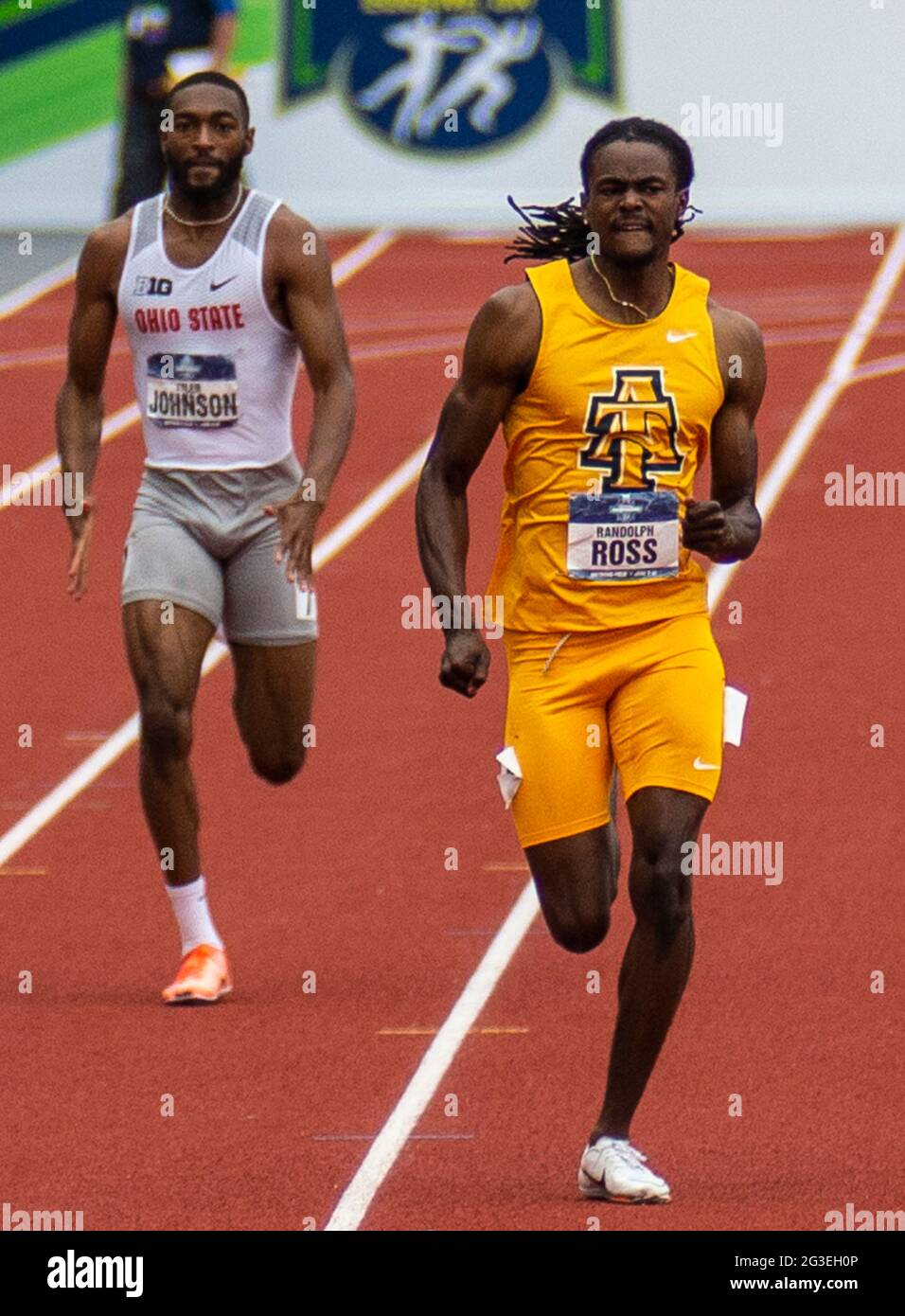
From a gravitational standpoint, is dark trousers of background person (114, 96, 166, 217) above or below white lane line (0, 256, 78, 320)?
above

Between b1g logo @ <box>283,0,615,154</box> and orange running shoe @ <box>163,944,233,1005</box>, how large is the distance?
1307cm

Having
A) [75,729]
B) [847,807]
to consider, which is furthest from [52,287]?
[847,807]

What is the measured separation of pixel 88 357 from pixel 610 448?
2005 mm

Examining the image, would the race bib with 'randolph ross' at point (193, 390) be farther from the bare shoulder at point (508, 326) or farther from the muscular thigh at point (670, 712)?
the muscular thigh at point (670, 712)

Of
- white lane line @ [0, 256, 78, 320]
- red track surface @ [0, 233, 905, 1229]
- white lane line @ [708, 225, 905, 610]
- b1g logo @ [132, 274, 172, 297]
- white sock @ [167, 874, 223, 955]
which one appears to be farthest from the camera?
white lane line @ [0, 256, 78, 320]

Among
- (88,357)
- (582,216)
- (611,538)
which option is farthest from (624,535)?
(88,357)

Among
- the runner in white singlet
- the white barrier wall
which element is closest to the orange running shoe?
the runner in white singlet

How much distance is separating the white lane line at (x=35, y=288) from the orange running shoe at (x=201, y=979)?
37.7 ft

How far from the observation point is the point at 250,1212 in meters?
5.52

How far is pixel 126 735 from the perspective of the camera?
34.0 ft

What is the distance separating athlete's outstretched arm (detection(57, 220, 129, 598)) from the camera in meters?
7.16

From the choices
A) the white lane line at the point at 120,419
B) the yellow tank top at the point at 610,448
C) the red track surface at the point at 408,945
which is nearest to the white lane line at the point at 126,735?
the red track surface at the point at 408,945

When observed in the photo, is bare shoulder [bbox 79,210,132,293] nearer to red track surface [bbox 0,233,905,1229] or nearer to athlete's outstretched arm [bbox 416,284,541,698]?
athlete's outstretched arm [bbox 416,284,541,698]
